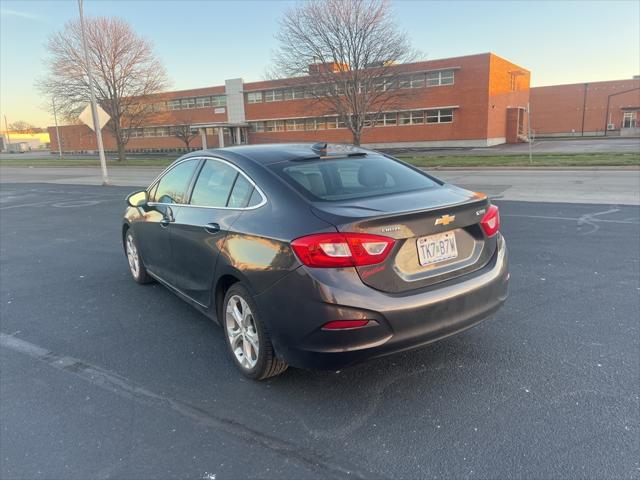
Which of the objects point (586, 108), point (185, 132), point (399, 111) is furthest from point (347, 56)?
point (586, 108)

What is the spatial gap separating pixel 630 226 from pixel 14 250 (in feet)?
33.6

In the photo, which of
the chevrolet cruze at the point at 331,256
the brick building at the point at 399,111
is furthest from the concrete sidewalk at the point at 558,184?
the brick building at the point at 399,111

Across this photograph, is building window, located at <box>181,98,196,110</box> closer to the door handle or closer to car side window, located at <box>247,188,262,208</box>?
the door handle

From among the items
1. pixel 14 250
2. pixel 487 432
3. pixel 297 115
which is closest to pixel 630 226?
pixel 487 432

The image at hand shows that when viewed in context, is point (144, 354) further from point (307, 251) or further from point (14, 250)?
point (14, 250)

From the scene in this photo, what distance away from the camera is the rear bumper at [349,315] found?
2.65m

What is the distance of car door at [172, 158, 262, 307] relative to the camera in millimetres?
3465

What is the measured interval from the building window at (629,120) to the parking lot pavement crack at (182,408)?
69.4m

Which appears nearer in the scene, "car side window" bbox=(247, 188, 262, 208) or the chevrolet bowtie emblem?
the chevrolet bowtie emblem

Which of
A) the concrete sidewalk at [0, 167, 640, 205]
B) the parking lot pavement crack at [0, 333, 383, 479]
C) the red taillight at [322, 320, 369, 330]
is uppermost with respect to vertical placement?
the red taillight at [322, 320, 369, 330]

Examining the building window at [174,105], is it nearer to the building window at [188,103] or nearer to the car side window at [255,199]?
the building window at [188,103]

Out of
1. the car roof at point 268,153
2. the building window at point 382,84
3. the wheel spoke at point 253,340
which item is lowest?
the wheel spoke at point 253,340

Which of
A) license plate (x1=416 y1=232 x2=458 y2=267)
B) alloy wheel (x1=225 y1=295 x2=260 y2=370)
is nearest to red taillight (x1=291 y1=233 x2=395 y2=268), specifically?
license plate (x1=416 y1=232 x2=458 y2=267)

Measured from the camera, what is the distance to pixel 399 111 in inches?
1679
